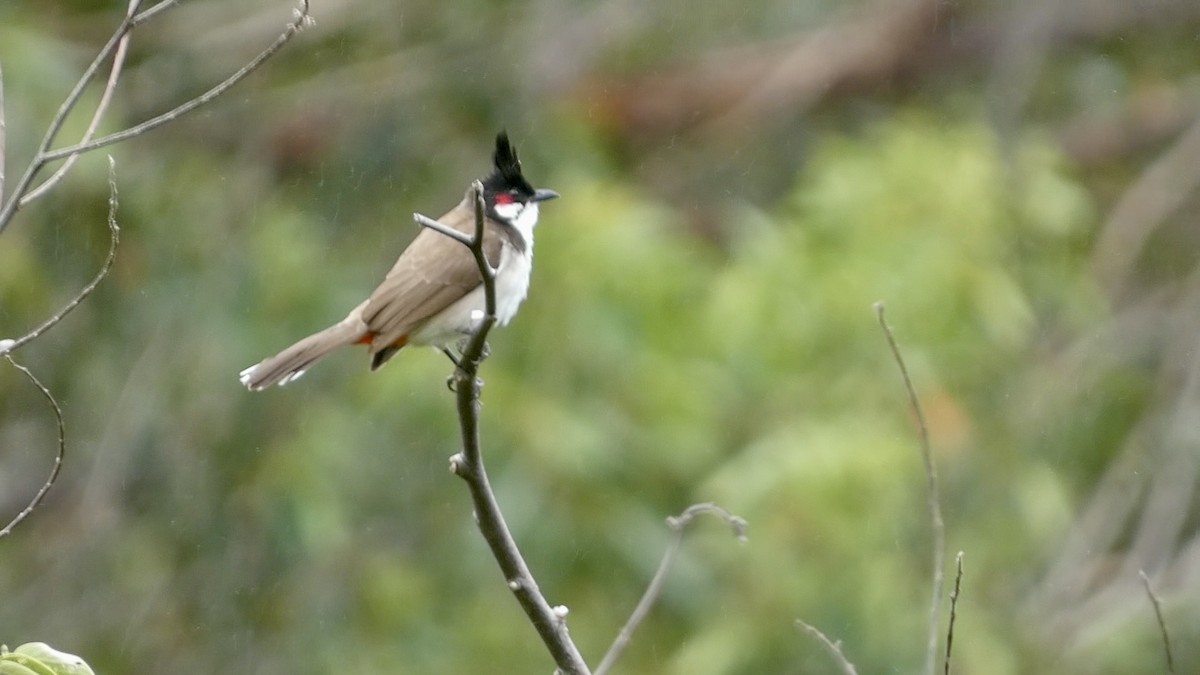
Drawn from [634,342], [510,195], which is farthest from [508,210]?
[634,342]

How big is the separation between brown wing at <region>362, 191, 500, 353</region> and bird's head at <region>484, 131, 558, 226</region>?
0.15ft

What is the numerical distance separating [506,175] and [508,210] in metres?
0.12

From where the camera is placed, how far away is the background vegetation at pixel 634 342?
19.4 feet

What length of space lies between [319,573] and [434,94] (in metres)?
2.34

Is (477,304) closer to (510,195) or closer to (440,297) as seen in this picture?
(440,297)

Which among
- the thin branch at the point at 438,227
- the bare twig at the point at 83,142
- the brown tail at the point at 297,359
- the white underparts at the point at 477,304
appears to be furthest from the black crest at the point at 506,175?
the thin branch at the point at 438,227

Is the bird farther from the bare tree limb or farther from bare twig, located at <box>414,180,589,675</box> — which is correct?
the bare tree limb

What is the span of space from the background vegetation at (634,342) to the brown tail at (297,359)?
71.7 inches

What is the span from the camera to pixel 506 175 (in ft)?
13.4


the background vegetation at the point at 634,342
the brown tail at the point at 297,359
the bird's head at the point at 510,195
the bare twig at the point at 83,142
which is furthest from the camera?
the background vegetation at the point at 634,342

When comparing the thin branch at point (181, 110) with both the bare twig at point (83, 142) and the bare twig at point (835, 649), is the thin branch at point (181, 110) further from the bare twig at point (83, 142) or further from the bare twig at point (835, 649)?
the bare twig at point (835, 649)

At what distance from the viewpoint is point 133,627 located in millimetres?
7523

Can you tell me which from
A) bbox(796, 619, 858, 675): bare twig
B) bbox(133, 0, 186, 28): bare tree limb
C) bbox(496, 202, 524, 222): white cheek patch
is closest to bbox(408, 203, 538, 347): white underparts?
bbox(496, 202, 524, 222): white cheek patch

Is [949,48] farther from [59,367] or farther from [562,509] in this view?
[59,367]
